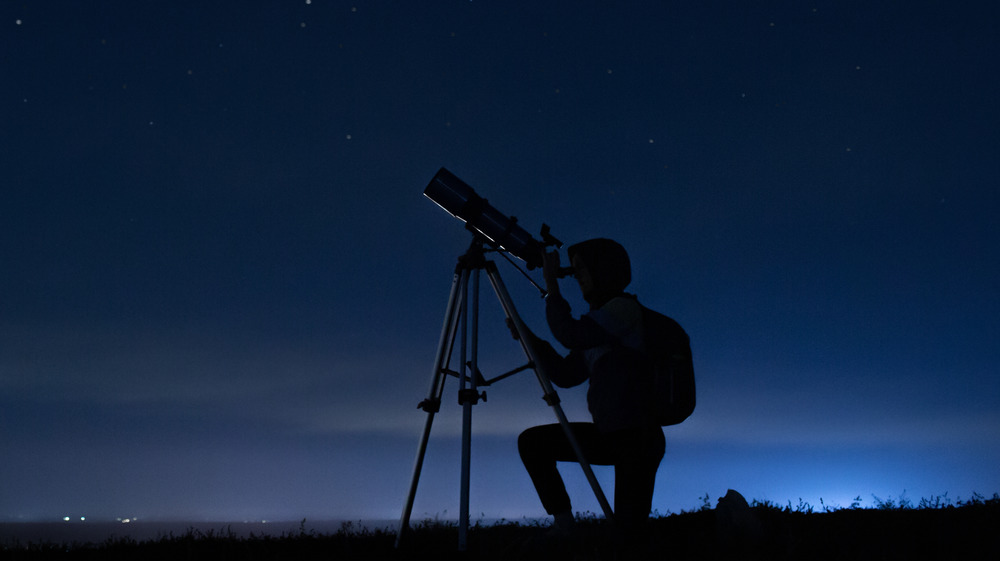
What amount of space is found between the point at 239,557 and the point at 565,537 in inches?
96.3

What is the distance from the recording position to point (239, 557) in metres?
4.88

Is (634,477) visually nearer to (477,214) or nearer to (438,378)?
(438,378)

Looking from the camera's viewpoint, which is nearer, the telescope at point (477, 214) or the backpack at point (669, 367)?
the backpack at point (669, 367)

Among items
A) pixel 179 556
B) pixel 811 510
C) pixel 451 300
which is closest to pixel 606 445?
pixel 451 300

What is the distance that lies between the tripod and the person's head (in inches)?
23.4

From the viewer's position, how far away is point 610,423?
4578mm

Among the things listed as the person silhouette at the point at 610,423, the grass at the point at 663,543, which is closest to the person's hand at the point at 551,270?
the person silhouette at the point at 610,423

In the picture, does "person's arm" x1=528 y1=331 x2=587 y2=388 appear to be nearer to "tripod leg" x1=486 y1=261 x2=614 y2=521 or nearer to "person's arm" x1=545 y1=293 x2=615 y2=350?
"tripod leg" x1=486 y1=261 x2=614 y2=521

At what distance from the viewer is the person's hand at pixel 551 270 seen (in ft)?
15.9

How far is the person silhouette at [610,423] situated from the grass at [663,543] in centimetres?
24

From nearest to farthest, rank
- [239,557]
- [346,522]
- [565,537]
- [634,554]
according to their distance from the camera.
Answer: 1. [634,554]
2. [565,537]
3. [239,557]
4. [346,522]

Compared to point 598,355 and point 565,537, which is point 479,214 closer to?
point 598,355

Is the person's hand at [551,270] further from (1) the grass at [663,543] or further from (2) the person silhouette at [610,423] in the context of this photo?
(1) the grass at [663,543]

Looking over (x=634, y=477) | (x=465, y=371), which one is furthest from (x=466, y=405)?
(x=634, y=477)
